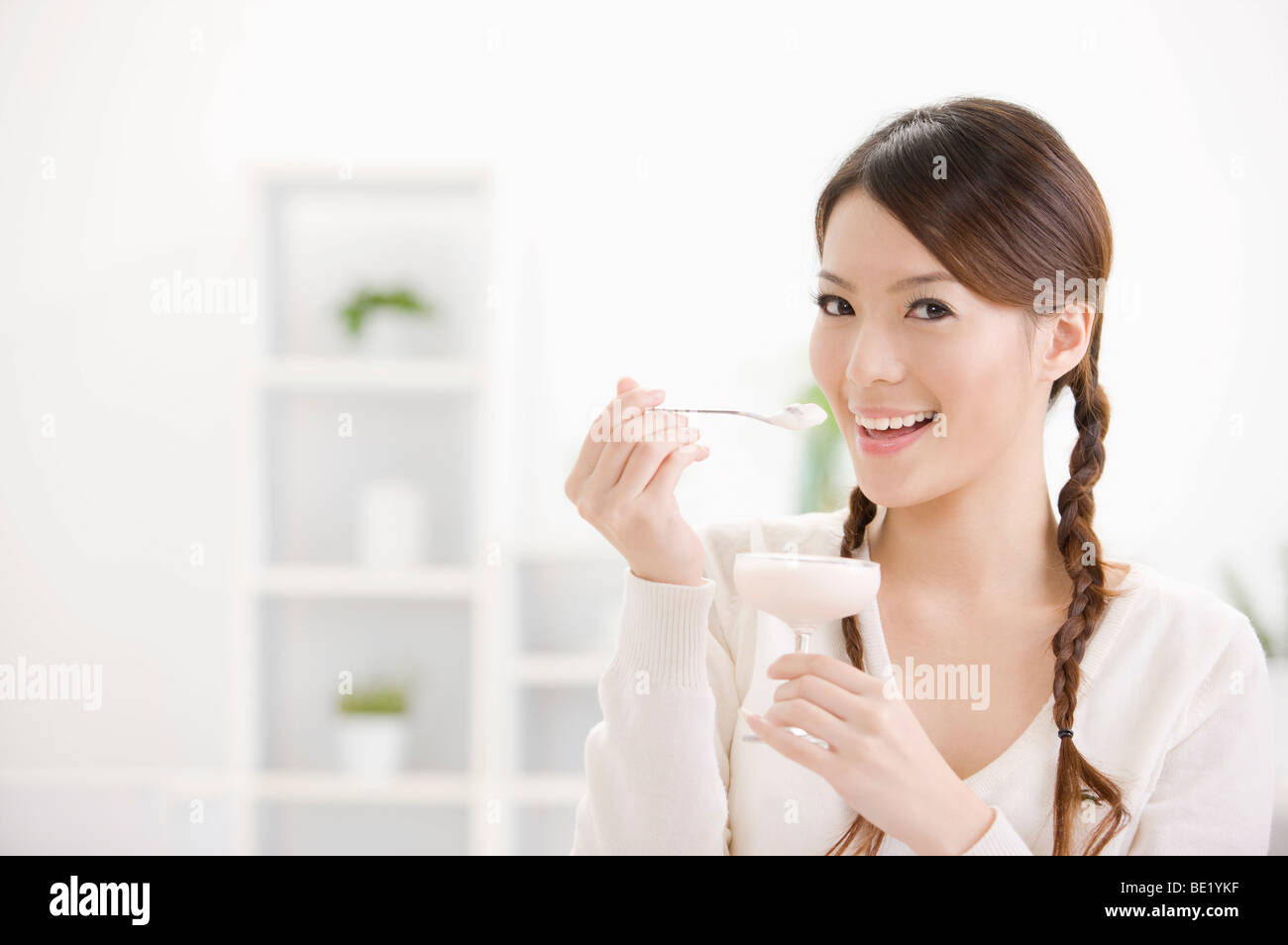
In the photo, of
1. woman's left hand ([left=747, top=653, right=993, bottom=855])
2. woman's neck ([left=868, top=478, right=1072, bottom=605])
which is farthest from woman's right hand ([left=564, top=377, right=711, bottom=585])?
woman's neck ([left=868, top=478, right=1072, bottom=605])

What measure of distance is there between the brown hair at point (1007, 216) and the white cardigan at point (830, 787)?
3 cm

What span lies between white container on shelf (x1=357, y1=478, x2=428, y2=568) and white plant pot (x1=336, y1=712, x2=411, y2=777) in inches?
18.5

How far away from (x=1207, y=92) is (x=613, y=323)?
6.36ft

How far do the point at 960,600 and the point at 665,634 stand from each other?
0.48m

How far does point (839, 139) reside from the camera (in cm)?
346

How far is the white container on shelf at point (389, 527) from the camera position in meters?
3.26

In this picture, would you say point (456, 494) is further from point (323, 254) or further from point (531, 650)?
point (323, 254)

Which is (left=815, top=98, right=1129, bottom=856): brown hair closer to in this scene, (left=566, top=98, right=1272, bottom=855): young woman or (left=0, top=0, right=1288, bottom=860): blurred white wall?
(left=566, top=98, right=1272, bottom=855): young woman

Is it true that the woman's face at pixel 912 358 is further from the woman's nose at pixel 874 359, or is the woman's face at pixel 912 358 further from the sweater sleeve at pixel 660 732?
the sweater sleeve at pixel 660 732

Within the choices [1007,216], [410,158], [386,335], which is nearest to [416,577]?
[386,335]

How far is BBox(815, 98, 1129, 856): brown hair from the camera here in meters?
1.31

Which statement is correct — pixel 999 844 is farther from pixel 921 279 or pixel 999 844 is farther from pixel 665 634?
pixel 921 279

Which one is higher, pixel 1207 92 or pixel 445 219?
pixel 1207 92
